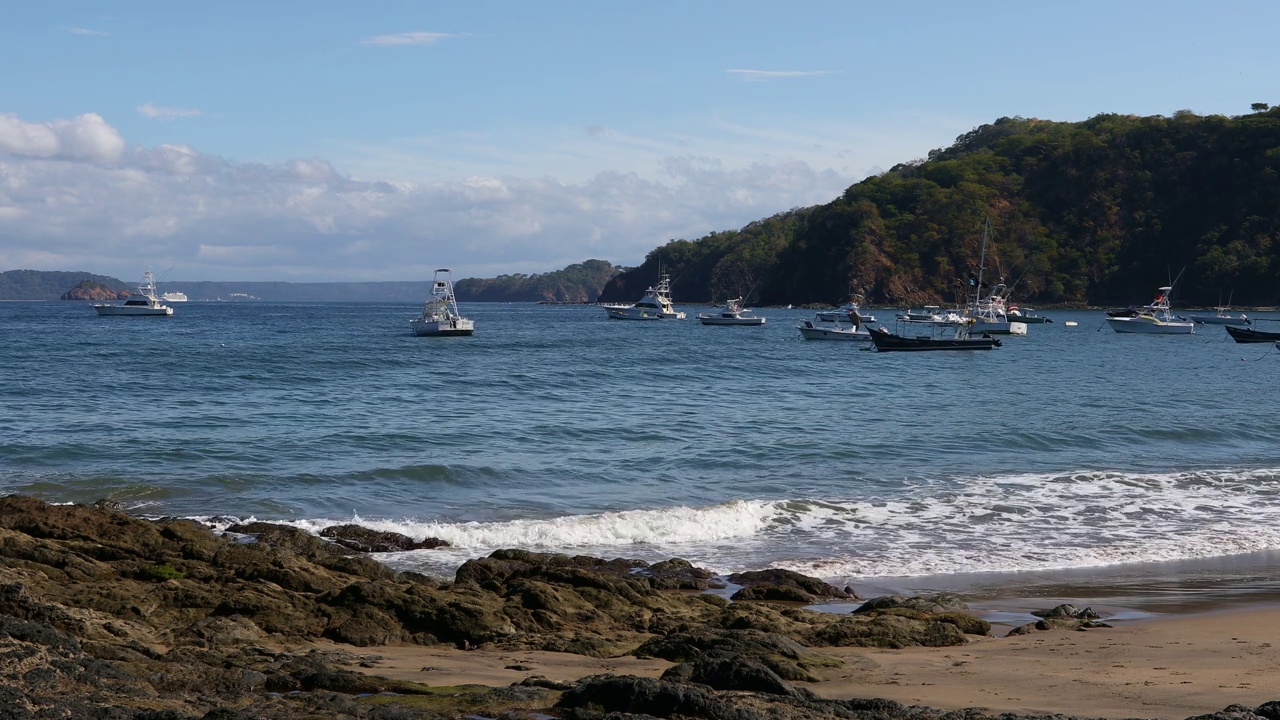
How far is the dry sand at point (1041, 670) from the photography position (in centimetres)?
771

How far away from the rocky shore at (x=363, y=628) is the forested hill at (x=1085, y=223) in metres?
137

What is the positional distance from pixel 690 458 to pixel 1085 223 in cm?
13997

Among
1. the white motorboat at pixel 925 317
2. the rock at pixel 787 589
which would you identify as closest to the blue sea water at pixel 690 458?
the rock at pixel 787 589

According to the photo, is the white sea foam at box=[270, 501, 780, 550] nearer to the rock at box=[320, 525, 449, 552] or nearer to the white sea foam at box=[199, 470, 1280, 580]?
the white sea foam at box=[199, 470, 1280, 580]

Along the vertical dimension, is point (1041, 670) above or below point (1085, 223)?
below

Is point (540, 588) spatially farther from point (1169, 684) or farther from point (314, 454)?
point (314, 454)

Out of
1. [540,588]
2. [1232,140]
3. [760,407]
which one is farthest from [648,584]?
[1232,140]

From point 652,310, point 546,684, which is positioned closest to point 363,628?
point 546,684

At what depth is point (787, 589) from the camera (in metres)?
12.2

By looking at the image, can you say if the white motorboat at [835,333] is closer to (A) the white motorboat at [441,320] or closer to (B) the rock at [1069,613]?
(A) the white motorboat at [441,320]

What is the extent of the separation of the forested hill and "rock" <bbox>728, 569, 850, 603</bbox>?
135m

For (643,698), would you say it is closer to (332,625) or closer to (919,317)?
(332,625)

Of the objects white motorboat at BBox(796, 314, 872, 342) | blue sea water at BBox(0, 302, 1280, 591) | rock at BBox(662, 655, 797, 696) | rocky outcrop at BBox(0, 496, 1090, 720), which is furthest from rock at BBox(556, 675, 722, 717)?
A: white motorboat at BBox(796, 314, 872, 342)

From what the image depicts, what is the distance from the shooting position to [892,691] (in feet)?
26.0
